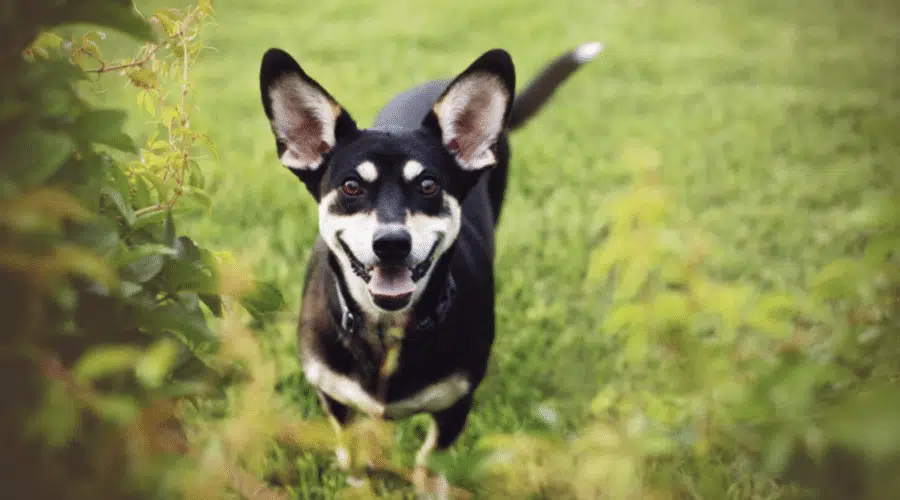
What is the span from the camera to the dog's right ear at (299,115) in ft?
8.32

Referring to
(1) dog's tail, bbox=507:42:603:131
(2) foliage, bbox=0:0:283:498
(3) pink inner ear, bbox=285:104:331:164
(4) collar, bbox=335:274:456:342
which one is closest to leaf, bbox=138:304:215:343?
(2) foliage, bbox=0:0:283:498

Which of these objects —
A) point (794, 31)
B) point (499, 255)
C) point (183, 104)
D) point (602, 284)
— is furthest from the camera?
point (794, 31)

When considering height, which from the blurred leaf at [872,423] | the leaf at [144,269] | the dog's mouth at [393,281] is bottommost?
the dog's mouth at [393,281]

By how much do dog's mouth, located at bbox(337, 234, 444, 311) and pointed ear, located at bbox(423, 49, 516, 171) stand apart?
17.0 inches

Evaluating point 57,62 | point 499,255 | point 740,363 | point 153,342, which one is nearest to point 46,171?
point 57,62

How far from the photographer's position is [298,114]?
2701 millimetres

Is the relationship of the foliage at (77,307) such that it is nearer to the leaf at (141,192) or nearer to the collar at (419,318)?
the leaf at (141,192)

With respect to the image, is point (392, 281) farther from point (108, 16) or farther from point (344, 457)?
point (108, 16)

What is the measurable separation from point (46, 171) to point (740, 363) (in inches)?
41.3

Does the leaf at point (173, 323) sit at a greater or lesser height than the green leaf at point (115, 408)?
lesser

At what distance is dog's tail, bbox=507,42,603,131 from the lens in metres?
4.36

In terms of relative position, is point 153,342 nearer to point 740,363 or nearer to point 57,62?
point 57,62

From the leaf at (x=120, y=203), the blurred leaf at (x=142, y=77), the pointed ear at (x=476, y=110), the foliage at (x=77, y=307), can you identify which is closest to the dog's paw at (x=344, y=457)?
the foliage at (x=77, y=307)

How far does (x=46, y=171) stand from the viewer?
103cm
